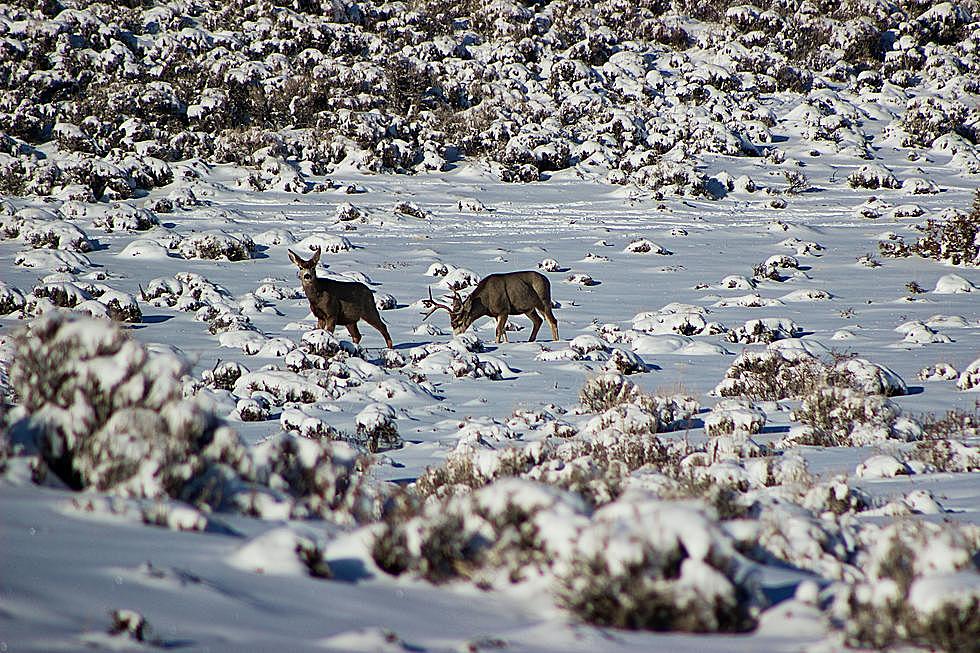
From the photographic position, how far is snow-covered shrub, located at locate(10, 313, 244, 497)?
4199 millimetres

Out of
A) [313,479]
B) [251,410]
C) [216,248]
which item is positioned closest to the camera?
[313,479]

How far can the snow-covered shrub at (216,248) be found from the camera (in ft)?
71.2

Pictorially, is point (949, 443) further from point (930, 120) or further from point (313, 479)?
point (930, 120)

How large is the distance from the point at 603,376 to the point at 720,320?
6.90m

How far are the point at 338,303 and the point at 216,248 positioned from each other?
7816mm

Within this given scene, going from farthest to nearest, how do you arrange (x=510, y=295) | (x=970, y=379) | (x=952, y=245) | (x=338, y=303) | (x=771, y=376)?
(x=952, y=245)
(x=510, y=295)
(x=338, y=303)
(x=771, y=376)
(x=970, y=379)

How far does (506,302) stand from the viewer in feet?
55.4

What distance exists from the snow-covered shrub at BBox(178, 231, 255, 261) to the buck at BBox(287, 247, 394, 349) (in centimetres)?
700

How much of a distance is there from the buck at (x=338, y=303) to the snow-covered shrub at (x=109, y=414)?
985 centimetres

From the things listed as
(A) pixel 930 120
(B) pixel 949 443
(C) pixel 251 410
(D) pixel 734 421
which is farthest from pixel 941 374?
(A) pixel 930 120

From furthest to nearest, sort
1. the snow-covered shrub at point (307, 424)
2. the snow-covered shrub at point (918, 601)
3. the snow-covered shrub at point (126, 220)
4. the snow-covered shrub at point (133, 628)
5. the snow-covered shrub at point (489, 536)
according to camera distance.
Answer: the snow-covered shrub at point (126, 220)
the snow-covered shrub at point (307, 424)
the snow-covered shrub at point (489, 536)
the snow-covered shrub at point (918, 601)
the snow-covered shrub at point (133, 628)

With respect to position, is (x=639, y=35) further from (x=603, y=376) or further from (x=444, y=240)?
(x=603, y=376)

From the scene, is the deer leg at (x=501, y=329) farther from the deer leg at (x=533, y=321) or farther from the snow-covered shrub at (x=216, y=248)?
the snow-covered shrub at (x=216, y=248)

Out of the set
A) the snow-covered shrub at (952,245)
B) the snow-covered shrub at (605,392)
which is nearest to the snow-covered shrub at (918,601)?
the snow-covered shrub at (605,392)
